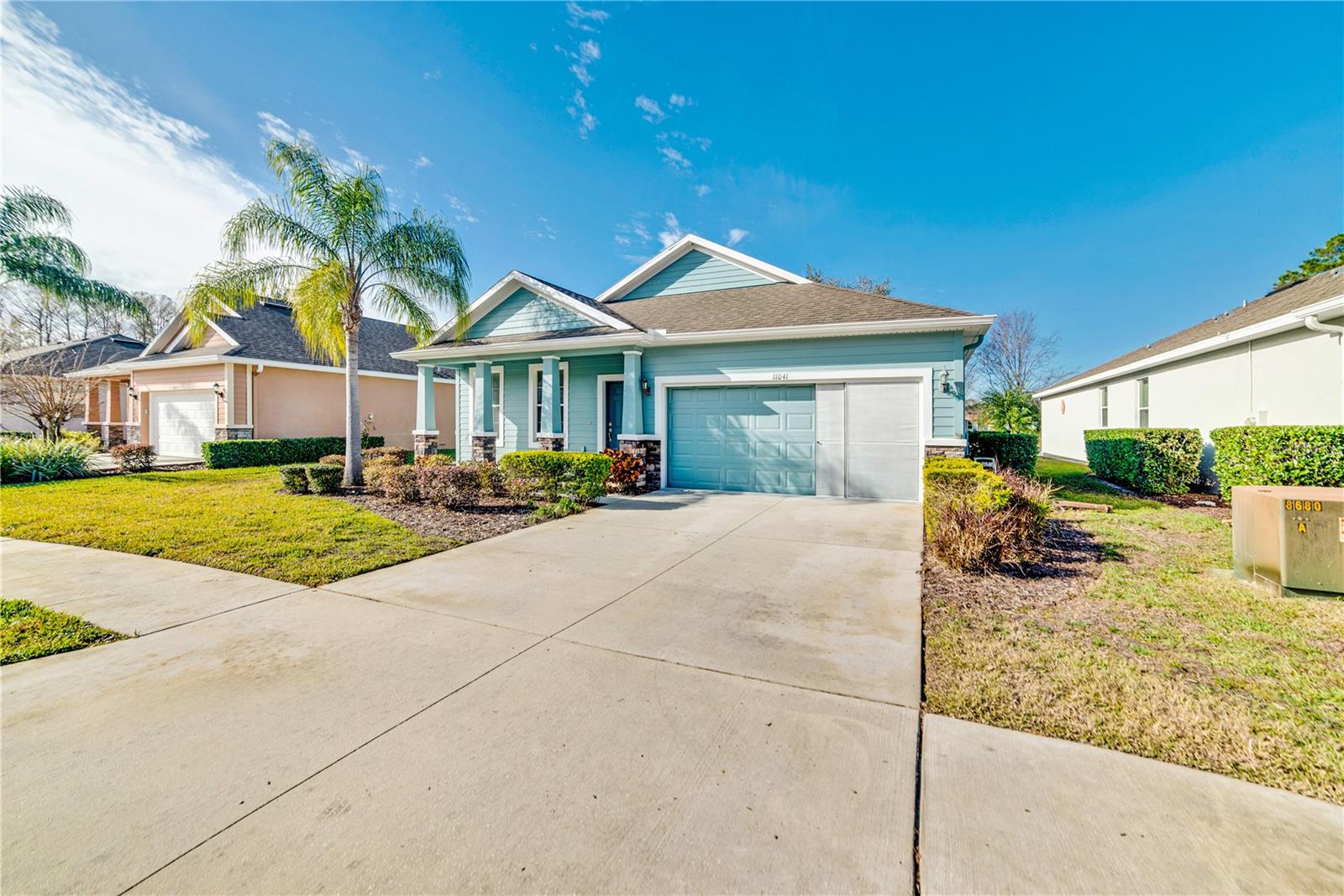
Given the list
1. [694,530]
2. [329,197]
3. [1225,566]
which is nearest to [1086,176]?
[1225,566]

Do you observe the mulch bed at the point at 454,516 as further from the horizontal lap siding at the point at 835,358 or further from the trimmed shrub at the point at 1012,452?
the trimmed shrub at the point at 1012,452

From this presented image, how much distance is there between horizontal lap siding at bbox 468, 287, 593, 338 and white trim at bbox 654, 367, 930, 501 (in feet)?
8.59

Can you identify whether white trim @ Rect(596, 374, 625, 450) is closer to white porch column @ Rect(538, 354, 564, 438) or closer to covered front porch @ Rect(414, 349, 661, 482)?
covered front porch @ Rect(414, 349, 661, 482)

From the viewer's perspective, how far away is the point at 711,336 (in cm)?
1064

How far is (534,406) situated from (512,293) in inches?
116

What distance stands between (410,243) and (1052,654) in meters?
12.7

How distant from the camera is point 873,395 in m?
9.91

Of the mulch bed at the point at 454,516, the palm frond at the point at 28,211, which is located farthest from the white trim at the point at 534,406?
the palm frond at the point at 28,211

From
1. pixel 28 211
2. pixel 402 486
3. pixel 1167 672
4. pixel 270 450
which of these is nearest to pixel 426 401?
pixel 402 486

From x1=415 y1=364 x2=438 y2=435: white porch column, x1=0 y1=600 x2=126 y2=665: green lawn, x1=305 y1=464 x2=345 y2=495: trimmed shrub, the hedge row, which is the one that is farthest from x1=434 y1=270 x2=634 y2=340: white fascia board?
x1=0 y1=600 x2=126 y2=665: green lawn

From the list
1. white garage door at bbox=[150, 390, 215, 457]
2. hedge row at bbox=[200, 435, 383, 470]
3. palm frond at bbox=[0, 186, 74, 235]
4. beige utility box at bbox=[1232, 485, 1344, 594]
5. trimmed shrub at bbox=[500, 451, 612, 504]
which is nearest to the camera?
beige utility box at bbox=[1232, 485, 1344, 594]

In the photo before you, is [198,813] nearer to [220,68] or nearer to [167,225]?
[220,68]

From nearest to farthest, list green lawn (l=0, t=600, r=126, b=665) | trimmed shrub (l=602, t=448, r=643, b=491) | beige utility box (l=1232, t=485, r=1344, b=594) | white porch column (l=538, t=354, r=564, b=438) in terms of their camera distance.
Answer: green lawn (l=0, t=600, r=126, b=665) → beige utility box (l=1232, t=485, r=1344, b=594) → trimmed shrub (l=602, t=448, r=643, b=491) → white porch column (l=538, t=354, r=564, b=438)

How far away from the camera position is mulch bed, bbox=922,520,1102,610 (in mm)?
4434
